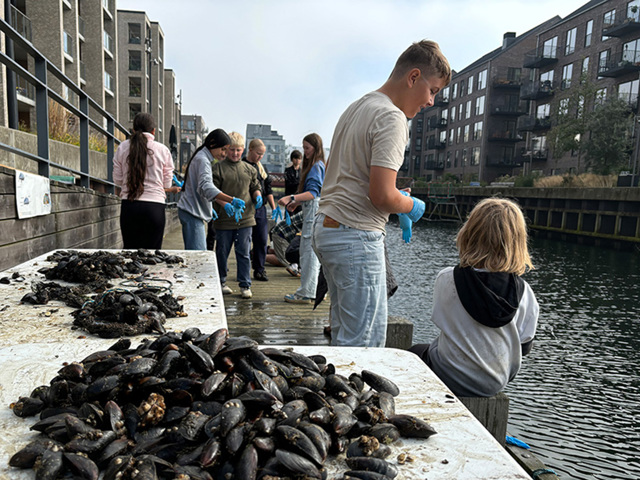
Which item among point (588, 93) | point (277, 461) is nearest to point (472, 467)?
point (277, 461)

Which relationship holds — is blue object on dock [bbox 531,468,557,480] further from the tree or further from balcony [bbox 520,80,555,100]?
balcony [bbox 520,80,555,100]

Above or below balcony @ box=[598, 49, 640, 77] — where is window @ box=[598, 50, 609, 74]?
above

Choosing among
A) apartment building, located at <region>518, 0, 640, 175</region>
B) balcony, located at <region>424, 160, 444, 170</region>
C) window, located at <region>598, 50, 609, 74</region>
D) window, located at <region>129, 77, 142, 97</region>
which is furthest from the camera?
balcony, located at <region>424, 160, 444, 170</region>

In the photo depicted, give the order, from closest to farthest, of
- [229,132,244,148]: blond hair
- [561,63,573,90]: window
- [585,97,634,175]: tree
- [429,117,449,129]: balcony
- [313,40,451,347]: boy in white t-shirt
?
[313,40,451,347]: boy in white t-shirt
[229,132,244,148]: blond hair
[585,97,634,175]: tree
[561,63,573,90]: window
[429,117,449,129]: balcony

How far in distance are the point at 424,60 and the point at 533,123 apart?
168 ft

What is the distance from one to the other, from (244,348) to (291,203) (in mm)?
4048

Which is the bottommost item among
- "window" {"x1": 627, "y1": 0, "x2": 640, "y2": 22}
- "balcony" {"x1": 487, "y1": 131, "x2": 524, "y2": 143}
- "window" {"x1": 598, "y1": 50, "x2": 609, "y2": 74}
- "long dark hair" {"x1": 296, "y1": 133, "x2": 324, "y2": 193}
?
"long dark hair" {"x1": 296, "y1": 133, "x2": 324, "y2": 193}

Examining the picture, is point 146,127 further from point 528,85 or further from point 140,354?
point 528,85

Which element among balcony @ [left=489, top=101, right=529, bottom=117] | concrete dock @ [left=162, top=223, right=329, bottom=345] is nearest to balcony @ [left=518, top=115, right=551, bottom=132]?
balcony @ [left=489, top=101, right=529, bottom=117]

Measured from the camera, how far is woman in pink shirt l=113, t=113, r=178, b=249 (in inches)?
195

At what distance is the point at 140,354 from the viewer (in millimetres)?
1826

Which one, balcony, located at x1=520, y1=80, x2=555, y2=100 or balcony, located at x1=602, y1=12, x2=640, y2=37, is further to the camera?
balcony, located at x1=520, y1=80, x2=555, y2=100

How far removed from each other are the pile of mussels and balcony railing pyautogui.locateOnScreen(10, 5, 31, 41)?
1061 inches

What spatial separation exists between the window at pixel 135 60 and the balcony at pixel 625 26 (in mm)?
46339
